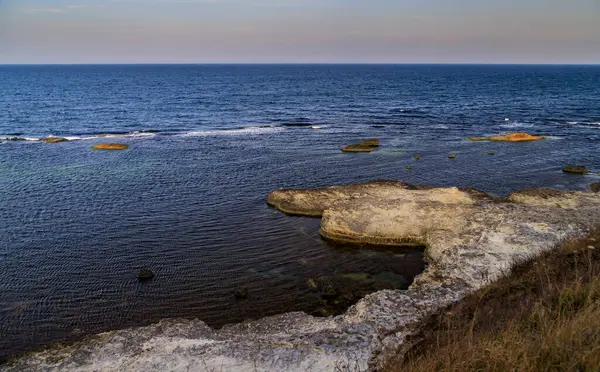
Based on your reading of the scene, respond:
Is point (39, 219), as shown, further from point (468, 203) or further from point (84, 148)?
point (468, 203)

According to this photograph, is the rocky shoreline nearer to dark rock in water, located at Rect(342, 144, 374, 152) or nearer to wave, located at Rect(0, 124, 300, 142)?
dark rock in water, located at Rect(342, 144, 374, 152)

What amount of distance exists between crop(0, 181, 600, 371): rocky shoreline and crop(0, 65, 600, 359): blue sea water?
1.61 metres

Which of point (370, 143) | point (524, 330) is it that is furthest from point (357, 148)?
point (524, 330)

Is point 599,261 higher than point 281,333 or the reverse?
higher

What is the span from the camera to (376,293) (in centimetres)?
2012

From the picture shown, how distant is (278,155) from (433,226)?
86.5 feet

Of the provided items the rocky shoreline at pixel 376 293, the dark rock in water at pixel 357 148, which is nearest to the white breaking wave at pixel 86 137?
the dark rock in water at pixel 357 148

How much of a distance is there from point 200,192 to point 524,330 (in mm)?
30344

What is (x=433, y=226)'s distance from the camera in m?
27.3

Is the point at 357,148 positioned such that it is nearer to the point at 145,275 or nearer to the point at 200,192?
the point at 200,192

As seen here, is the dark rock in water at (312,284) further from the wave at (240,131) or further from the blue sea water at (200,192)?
the wave at (240,131)

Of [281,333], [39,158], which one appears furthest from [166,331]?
[39,158]

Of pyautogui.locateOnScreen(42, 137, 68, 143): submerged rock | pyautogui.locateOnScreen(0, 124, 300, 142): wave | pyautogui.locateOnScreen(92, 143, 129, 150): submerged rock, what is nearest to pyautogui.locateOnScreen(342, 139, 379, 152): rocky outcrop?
pyautogui.locateOnScreen(0, 124, 300, 142): wave

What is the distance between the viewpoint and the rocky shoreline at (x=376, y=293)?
15.4 metres
